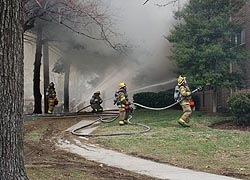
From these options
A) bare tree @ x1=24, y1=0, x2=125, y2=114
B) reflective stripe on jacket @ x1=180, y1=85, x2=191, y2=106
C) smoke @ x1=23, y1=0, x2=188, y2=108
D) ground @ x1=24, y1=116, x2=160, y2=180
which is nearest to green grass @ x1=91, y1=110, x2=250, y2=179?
reflective stripe on jacket @ x1=180, y1=85, x2=191, y2=106

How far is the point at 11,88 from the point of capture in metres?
4.09

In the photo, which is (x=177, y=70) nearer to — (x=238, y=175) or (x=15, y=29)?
(x=238, y=175)

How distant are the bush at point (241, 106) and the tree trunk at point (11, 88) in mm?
9490

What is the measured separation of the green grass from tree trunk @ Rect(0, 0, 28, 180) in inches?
146

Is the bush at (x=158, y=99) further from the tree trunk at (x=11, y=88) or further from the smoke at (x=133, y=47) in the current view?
the tree trunk at (x=11, y=88)

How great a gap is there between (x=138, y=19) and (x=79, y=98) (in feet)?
92.6

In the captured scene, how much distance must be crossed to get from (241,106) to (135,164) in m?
6.14

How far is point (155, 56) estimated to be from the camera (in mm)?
19828

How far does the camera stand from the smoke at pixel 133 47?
57.9ft

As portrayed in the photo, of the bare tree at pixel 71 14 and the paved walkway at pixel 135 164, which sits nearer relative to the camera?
the paved walkway at pixel 135 164

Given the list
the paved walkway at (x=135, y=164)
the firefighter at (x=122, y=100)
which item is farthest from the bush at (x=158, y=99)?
the paved walkway at (x=135, y=164)

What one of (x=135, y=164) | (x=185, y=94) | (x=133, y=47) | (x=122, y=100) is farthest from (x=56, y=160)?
(x=133, y=47)

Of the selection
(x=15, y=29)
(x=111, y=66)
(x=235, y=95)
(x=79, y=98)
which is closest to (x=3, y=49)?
(x=15, y=29)

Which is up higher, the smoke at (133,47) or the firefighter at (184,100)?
the smoke at (133,47)
